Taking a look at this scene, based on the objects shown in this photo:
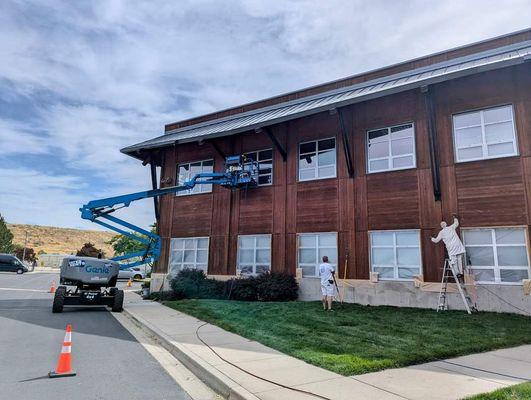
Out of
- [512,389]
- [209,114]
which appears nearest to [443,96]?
[512,389]

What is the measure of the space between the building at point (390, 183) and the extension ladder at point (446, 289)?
0.36 meters

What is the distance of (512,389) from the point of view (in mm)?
4938

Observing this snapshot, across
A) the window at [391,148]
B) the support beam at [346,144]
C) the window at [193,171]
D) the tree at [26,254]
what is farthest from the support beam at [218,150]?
the tree at [26,254]

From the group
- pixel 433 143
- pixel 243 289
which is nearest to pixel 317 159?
pixel 433 143

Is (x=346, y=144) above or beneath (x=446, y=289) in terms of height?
above

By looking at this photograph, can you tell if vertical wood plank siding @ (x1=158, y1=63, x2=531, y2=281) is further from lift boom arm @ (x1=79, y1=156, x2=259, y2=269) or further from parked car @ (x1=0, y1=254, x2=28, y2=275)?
parked car @ (x1=0, y1=254, x2=28, y2=275)

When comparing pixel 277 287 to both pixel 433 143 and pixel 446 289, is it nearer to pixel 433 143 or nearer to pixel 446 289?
pixel 446 289

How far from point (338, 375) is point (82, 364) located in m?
4.47

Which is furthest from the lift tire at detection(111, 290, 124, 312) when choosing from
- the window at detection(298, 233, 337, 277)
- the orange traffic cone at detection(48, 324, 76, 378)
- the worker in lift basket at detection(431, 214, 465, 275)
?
the worker in lift basket at detection(431, 214, 465, 275)

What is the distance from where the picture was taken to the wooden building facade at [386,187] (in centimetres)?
1306

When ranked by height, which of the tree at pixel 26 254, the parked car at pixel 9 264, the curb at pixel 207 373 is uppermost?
the tree at pixel 26 254

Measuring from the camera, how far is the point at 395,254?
Answer: 14.7 m

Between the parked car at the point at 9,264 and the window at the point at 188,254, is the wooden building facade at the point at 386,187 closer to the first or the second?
the window at the point at 188,254

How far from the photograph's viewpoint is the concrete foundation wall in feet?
40.0
